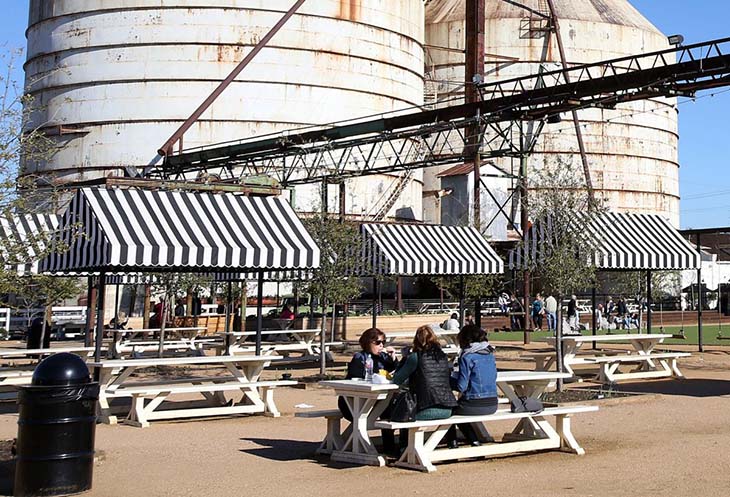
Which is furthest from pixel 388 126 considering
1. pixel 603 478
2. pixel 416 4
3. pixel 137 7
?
pixel 603 478

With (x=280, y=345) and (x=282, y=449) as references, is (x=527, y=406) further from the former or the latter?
(x=280, y=345)

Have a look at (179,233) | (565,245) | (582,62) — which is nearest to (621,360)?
(565,245)

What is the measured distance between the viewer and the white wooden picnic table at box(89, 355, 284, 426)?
13898mm

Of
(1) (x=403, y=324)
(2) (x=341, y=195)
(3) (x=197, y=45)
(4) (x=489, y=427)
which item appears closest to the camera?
(4) (x=489, y=427)

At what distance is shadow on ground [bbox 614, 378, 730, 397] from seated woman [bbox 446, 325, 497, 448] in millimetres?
8010

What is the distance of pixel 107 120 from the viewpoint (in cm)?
4631

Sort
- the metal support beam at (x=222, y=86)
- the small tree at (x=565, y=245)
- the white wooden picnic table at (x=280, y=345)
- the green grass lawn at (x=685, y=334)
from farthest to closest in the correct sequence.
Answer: the metal support beam at (x=222, y=86) < the green grass lawn at (x=685, y=334) < the white wooden picnic table at (x=280, y=345) < the small tree at (x=565, y=245)

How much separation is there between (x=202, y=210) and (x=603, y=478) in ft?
27.4

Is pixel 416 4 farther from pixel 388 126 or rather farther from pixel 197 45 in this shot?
pixel 388 126

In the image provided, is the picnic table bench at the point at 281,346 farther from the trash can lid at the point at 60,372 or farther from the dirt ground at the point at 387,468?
the trash can lid at the point at 60,372

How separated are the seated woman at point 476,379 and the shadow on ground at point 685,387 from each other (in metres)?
8.01

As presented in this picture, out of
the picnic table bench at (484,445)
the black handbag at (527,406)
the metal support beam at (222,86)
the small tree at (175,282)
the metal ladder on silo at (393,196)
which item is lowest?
the picnic table bench at (484,445)

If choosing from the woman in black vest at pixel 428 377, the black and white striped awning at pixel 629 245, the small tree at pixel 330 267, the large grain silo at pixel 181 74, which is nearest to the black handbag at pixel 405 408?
the woman in black vest at pixel 428 377

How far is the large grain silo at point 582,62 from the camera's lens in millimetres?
61312
